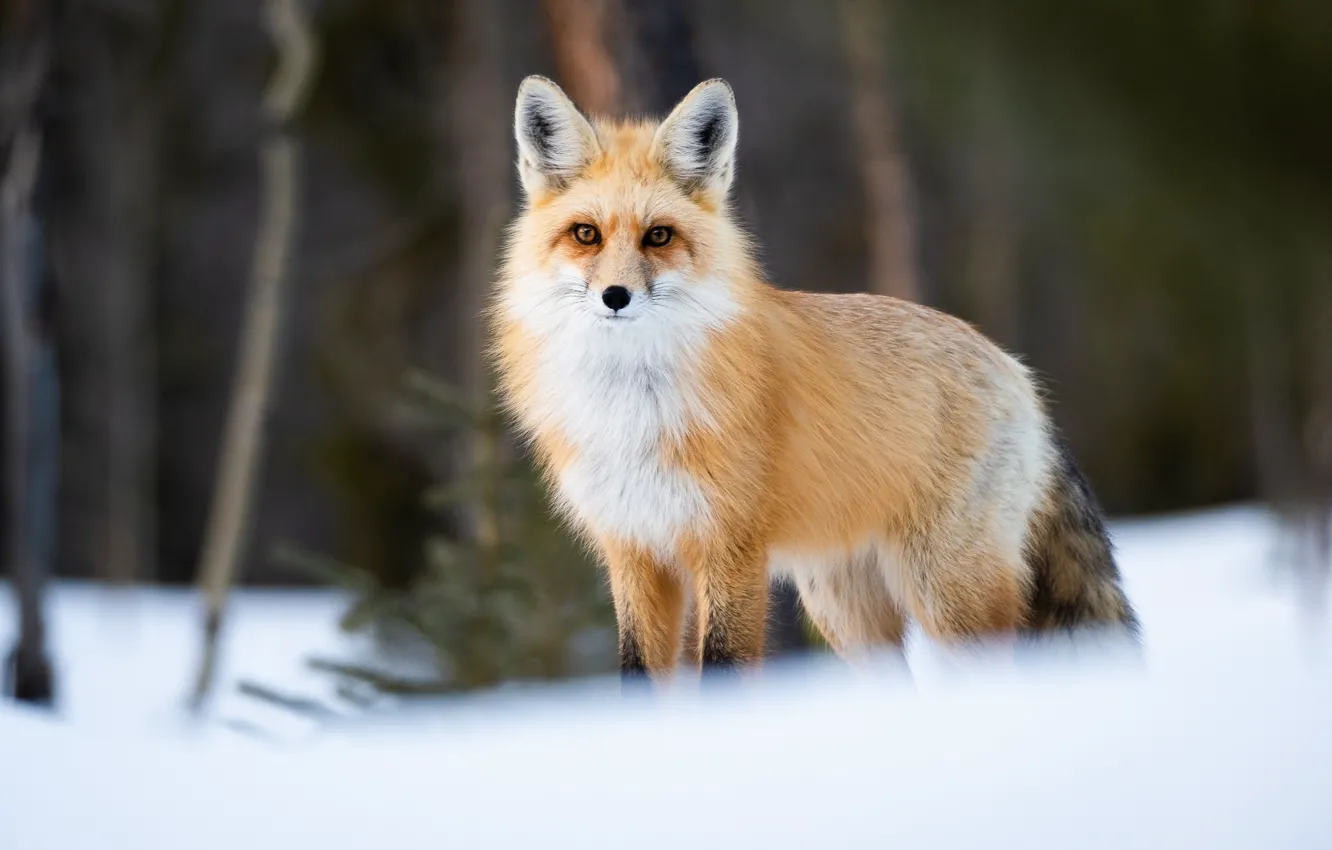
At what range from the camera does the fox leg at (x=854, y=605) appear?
4117 millimetres

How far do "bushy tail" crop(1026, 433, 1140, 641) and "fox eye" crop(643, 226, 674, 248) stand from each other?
1.54 metres

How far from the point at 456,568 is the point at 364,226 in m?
11.2

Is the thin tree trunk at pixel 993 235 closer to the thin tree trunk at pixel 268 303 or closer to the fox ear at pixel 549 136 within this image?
the thin tree trunk at pixel 268 303

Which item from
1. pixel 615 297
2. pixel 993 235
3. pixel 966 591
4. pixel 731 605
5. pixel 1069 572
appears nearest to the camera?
pixel 615 297

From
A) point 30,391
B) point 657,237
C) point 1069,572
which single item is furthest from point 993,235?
point 657,237

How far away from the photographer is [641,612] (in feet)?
12.3

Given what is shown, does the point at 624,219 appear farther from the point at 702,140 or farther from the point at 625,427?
the point at 625,427

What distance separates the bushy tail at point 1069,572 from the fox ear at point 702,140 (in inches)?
59.5

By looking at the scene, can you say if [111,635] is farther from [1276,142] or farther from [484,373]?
[1276,142]

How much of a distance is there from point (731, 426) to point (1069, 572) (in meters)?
1.32

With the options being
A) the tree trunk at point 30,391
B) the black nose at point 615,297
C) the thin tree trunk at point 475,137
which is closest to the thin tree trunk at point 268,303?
the tree trunk at point 30,391

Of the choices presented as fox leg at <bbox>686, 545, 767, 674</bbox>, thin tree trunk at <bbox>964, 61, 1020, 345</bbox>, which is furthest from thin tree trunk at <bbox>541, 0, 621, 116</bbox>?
thin tree trunk at <bbox>964, 61, 1020, 345</bbox>

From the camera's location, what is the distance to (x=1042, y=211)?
1652 centimetres

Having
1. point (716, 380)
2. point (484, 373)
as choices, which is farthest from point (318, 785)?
point (484, 373)
